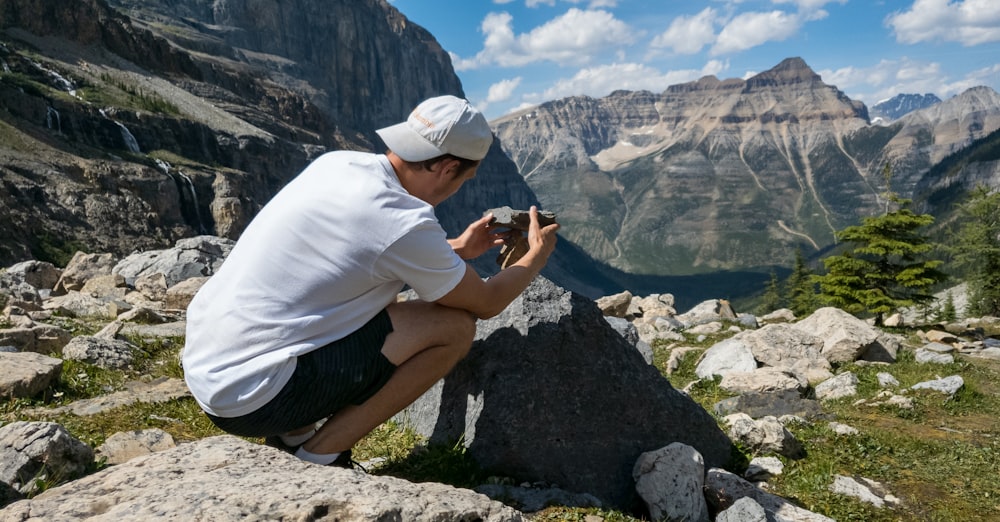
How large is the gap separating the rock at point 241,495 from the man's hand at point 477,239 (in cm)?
274

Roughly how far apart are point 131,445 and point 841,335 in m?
16.2

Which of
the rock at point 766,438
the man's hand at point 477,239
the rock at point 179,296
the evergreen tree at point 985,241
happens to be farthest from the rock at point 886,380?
the evergreen tree at point 985,241

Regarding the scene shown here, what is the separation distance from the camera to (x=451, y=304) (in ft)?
15.4

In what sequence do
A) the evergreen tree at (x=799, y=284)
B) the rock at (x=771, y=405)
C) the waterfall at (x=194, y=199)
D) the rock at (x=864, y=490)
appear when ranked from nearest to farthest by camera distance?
the rock at (x=864, y=490) < the rock at (x=771, y=405) < the evergreen tree at (x=799, y=284) < the waterfall at (x=194, y=199)

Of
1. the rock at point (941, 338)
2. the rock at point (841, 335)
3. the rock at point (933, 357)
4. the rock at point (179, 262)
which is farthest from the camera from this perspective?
the rock at point (179, 262)

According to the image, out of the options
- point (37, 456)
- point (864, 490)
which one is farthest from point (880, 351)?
point (37, 456)

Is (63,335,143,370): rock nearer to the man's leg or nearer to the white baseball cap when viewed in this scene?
the man's leg

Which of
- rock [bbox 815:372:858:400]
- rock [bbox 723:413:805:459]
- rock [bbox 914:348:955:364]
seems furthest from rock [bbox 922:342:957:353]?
rock [bbox 723:413:805:459]

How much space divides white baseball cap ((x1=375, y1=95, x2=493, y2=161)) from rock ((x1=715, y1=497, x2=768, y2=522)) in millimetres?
3921

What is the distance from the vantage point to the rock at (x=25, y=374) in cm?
740

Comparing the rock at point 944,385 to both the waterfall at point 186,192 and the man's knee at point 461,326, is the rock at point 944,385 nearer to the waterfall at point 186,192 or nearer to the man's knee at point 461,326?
the man's knee at point 461,326

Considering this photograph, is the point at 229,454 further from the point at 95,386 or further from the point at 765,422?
the point at 765,422

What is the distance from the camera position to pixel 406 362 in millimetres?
4820

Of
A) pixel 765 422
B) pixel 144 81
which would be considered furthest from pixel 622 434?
pixel 144 81
